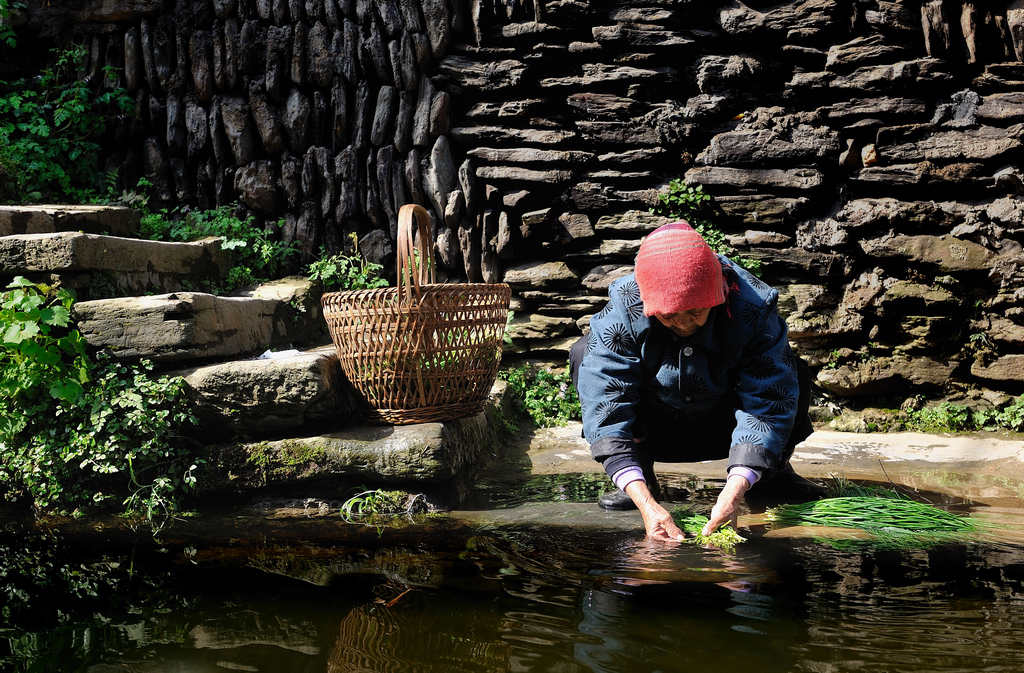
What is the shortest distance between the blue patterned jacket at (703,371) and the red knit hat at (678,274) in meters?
0.19

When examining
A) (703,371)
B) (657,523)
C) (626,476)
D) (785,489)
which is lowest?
(785,489)

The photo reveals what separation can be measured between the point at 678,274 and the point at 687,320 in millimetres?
199

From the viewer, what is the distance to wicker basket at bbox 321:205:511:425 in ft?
11.0

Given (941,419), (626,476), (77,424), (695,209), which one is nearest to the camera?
(626,476)

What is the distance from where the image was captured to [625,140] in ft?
18.1

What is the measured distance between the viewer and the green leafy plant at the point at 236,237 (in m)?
5.36

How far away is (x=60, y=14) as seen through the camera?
6.13 metres

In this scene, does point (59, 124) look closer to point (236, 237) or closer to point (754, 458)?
point (236, 237)

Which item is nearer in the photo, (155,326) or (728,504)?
(728,504)

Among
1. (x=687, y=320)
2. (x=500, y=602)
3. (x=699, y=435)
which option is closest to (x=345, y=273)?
(x=699, y=435)

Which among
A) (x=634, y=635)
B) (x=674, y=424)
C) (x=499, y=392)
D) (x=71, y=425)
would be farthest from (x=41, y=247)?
(x=634, y=635)

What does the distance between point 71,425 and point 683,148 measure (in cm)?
414

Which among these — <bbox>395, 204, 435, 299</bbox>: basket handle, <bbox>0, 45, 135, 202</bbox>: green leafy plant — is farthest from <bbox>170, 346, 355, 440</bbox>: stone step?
<bbox>0, 45, 135, 202</bbox>: green leafy plant

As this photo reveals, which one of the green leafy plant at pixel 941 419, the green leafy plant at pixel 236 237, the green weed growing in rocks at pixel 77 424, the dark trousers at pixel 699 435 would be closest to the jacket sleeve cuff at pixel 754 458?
the dark trousers at pixel 699 435
